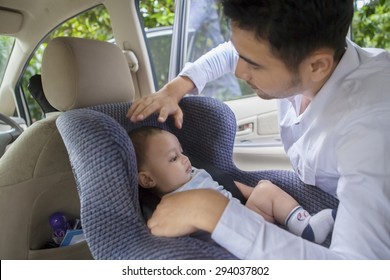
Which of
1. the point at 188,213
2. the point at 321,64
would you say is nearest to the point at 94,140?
the point at 188,213

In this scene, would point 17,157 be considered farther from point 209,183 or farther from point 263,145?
point 263,145

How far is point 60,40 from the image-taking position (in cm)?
105

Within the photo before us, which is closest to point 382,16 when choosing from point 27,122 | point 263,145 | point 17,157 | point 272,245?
point 263,145

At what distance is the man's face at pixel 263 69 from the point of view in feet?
2.31

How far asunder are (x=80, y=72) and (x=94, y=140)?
386mm

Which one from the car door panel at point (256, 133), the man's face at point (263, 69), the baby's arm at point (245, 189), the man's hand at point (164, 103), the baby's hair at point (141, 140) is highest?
the man's face at point (263, 69)

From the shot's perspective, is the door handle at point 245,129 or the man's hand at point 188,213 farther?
the door handle at point 245,129

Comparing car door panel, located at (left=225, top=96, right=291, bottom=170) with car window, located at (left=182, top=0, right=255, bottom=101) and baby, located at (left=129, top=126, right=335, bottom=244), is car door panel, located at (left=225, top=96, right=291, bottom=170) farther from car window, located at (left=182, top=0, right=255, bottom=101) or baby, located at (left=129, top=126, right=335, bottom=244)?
baby, located at (left=129, top=126, right=335, bottom=244)

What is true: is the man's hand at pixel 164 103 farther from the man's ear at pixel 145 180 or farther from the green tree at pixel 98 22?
the green tree at pixel 98 22

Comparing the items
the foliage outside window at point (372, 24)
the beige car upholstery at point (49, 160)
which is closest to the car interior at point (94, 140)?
the beige car upholstery at point (49, 160)

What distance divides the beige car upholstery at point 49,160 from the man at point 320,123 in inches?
19.1

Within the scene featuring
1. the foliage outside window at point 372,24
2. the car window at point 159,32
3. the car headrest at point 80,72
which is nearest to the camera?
the car headrest at point 80,72

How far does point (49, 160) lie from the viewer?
1064 mm

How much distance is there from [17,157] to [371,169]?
2.87ft
